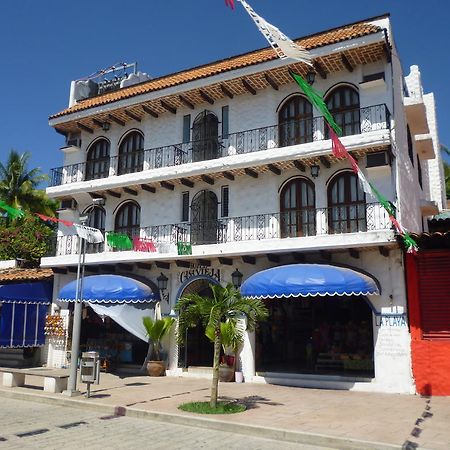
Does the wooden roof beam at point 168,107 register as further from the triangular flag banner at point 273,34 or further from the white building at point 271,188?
the triangular flag banner at point 273,34

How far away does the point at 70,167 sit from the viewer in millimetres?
22625

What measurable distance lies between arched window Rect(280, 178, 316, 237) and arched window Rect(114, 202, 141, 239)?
6415mm

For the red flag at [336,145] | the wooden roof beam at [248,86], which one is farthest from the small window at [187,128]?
the red flag at [336,145]

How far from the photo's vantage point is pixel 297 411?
1131 cm

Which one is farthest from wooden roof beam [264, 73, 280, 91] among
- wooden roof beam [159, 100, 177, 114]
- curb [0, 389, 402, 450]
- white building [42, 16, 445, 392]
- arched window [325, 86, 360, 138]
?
curb [0, 389, 402, 450]

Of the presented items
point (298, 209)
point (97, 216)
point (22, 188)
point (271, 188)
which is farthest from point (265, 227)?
point (22, 188)

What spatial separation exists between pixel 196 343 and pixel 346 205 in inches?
313

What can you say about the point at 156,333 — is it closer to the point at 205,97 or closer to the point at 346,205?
the point at 346,205

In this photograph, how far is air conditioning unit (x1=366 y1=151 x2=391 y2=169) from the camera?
15.5 meters

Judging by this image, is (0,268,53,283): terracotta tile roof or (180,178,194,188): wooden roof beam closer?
(180,178,194,188): wooden roof beam

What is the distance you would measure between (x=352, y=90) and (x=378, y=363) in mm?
8775

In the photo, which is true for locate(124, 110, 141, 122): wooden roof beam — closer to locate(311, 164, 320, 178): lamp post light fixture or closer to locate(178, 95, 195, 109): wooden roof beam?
locate(178, 95, 195, 109): wooden roof beam

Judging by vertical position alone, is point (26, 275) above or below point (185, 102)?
below

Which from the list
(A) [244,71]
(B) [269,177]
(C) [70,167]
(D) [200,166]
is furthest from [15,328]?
(A) [244,71]
